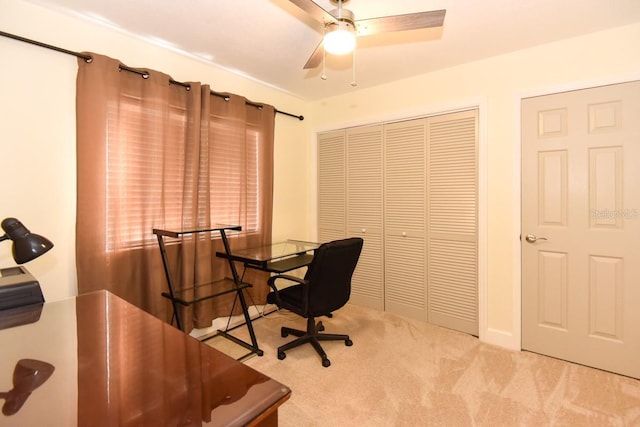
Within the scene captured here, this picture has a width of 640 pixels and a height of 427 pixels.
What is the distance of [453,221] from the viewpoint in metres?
2.95

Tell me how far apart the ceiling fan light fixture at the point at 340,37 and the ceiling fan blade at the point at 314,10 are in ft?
0.16

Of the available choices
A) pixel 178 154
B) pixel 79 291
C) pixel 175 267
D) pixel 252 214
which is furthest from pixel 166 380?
pixel 252 214

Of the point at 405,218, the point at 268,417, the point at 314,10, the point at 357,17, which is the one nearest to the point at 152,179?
the point at 314,10

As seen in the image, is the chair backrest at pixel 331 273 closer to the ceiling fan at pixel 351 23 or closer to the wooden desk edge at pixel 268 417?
the ceiling fan at pixel 351 23

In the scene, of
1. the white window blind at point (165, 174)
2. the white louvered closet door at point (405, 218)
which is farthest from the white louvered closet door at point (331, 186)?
the white window blind at point (165, 174)

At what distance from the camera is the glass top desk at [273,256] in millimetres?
2525

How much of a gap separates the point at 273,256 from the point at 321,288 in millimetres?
532

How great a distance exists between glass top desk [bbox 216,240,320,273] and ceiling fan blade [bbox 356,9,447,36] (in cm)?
173

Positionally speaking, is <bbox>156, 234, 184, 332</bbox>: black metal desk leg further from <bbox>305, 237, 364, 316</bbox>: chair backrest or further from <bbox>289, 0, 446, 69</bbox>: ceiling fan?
<bbox>289, 0, 446, 69</bbox>: ceiling fan

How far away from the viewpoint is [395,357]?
8.16ft

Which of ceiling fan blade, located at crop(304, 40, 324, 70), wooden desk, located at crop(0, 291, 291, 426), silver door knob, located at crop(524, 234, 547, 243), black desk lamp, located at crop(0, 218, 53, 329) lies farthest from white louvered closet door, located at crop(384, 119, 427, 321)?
black desk lamp, located at crop(0, 218, 53, 329)

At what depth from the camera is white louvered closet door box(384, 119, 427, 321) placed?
3135 mm

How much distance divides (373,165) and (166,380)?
2.98 meters

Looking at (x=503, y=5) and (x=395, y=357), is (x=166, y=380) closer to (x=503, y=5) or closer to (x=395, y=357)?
(x=395, y=357)
